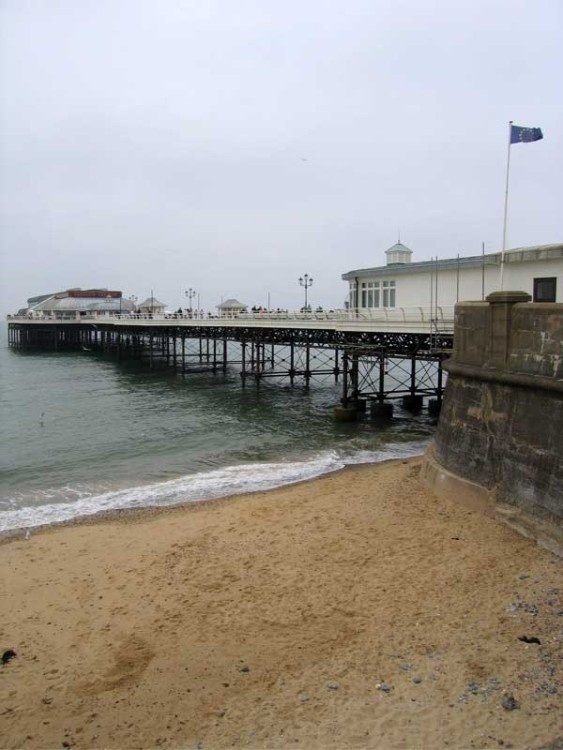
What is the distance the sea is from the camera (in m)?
16.5

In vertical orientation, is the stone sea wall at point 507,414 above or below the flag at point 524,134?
below

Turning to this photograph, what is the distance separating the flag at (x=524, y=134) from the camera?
14703mm

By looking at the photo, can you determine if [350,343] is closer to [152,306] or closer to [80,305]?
[152,306]

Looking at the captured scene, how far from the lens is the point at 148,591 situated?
32.4ft

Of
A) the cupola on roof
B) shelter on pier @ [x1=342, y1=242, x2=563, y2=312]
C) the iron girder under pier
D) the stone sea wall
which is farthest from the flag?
the cupola on roof

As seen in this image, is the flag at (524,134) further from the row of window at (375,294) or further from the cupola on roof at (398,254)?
the cupola on roof at (398,254)

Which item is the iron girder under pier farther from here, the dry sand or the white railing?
the dry sand

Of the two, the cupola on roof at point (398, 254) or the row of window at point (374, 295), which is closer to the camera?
the row of window at point (374, 295)

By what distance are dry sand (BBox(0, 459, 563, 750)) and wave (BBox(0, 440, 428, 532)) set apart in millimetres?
2065

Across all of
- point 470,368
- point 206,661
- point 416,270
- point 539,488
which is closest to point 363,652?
point 206,661

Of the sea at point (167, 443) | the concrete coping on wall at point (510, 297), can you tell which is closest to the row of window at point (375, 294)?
the sea at point (167, 443)

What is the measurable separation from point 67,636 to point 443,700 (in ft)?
16.9

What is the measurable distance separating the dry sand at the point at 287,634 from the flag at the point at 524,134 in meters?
8.93

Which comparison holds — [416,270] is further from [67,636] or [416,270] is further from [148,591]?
[67,636]
